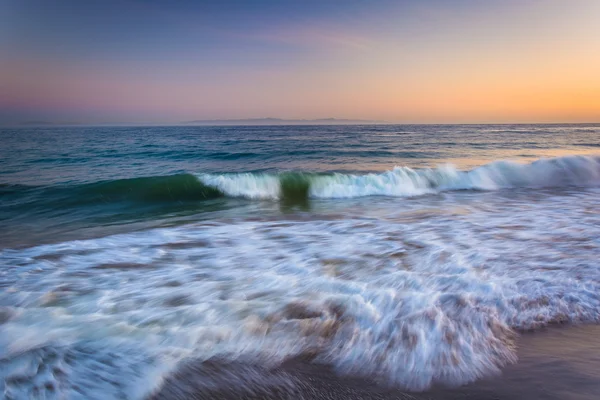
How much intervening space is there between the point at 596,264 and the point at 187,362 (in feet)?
13.3

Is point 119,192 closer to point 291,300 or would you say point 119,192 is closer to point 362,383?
point 291,300

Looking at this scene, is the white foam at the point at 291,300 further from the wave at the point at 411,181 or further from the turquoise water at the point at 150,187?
the wave at the point at 411,181

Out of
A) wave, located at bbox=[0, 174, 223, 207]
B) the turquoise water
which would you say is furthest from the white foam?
wave, located at bbox=[0, 174, 223, 207]

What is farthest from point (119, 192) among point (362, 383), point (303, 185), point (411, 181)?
point (362, 383)

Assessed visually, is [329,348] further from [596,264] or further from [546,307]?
[596,264]

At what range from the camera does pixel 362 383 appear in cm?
198

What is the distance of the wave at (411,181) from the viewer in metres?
9.94

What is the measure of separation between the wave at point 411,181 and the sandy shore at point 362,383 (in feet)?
24.5

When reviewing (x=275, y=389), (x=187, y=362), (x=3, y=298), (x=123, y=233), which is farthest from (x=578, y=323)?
(x=123, y=233)

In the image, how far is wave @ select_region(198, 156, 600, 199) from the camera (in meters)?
9.94

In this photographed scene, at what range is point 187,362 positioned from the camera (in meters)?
2.17

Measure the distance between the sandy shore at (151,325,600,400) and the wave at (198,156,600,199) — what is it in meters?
7.47

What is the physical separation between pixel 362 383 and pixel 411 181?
9.34 m

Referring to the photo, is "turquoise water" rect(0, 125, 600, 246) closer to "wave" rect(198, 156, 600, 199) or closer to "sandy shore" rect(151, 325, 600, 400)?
"wave" rect(198, 156, 600, 199)
